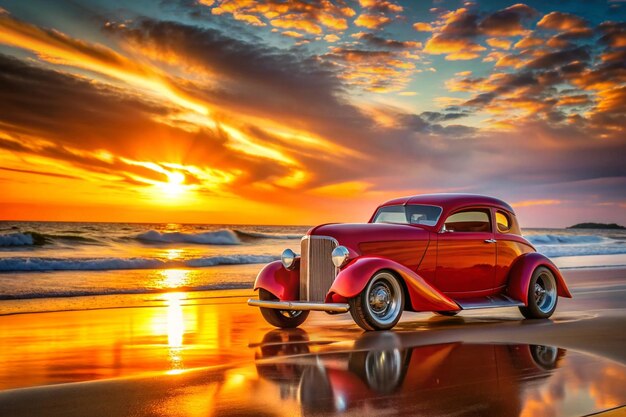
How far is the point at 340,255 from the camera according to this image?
373 inches

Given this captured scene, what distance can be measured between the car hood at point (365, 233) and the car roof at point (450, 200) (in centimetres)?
87

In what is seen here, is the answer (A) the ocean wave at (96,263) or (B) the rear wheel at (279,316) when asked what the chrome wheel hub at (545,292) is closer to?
(B) the rear wheel at (279,316)

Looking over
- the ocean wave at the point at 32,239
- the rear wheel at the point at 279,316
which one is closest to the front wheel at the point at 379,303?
the rear wheel at the point at 279,316

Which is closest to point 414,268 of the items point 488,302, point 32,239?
point 488,302

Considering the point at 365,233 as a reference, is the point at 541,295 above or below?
below

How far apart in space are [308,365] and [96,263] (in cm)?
1833

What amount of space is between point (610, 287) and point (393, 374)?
1222 centimetres

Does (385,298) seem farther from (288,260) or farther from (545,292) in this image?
(545,292)

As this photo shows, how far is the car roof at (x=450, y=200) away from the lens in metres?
11.1

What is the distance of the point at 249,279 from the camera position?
766 inches

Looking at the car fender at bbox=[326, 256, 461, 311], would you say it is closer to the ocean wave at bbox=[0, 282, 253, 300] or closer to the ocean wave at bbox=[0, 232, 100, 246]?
the ocean wave at bbox=[0, 282, 253, 300]

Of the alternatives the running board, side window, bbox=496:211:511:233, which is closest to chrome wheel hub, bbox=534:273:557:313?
the running board

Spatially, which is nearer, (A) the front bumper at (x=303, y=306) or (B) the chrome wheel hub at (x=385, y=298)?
(A) the front bumper at (x=303, y=306)

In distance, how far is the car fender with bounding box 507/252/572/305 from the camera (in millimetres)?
11172
